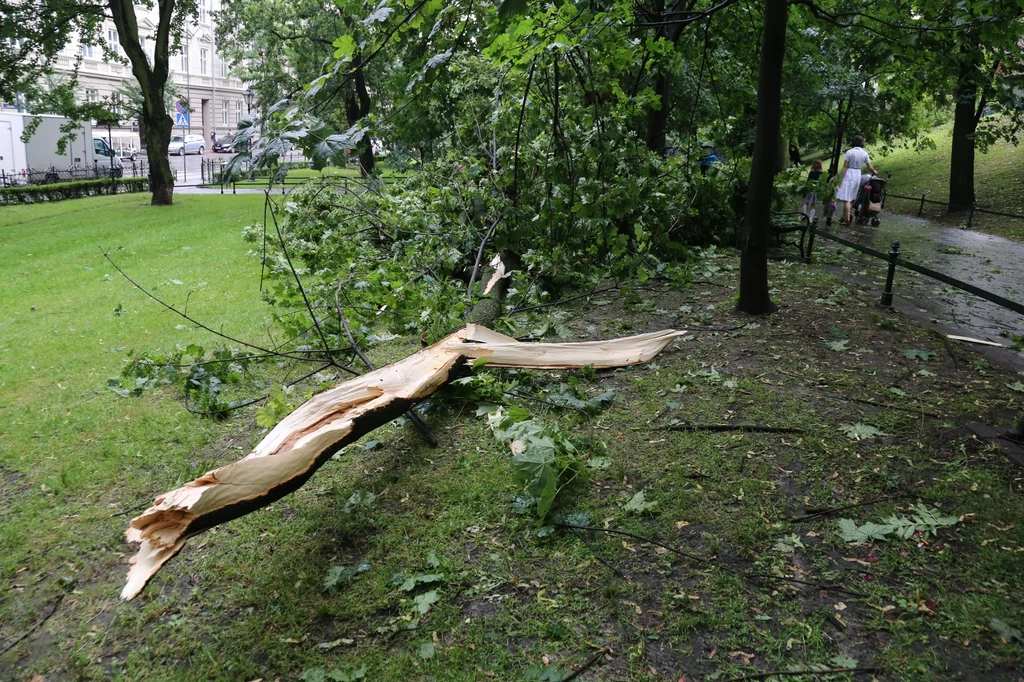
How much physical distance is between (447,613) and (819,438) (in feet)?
8.08

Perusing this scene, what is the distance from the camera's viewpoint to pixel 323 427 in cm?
382

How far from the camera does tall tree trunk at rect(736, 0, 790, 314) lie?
6.23 m

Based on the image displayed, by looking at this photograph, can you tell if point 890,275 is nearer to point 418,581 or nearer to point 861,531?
point 861,531

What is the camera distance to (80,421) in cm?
544

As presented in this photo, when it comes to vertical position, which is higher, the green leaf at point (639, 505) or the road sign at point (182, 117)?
the road sign at point (182, 117)

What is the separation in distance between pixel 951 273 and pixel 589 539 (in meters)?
8.54

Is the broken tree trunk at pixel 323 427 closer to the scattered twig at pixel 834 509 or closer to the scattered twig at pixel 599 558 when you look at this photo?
the scattered twig at pixel 599 558

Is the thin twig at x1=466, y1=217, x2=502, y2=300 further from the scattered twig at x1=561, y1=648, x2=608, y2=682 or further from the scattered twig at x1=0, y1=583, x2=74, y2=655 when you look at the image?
the scattered twig at x1=561, y1=648, x2=608, y2=682

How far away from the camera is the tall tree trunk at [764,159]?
6.23m

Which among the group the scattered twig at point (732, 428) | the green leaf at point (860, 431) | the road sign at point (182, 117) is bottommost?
the scattered twig at point (732, 428)

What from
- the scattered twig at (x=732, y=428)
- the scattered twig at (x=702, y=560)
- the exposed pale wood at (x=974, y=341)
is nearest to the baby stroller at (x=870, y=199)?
the exposed pale wood at (x=974, y=341)

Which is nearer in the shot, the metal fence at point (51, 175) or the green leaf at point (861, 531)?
the green leaf at point (861, 531)

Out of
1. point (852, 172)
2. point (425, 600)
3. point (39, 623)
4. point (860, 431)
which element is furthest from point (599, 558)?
point (852, 172)

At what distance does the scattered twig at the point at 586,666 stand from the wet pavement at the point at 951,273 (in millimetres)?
4718
